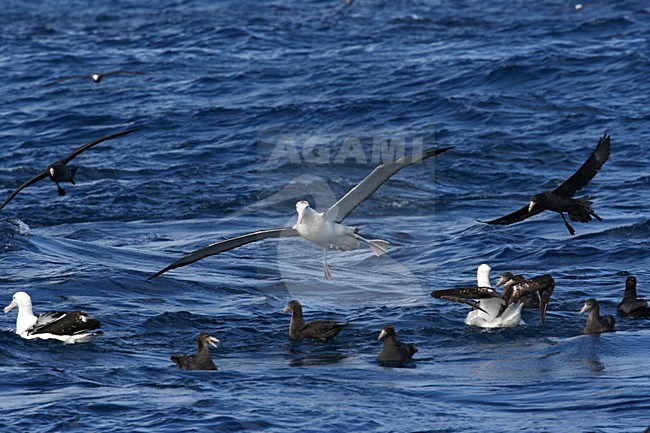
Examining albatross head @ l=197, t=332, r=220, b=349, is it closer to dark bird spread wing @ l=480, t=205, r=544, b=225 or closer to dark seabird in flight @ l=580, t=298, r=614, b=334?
dark bird spread wing @ l=480, t=205, r=544, b=225

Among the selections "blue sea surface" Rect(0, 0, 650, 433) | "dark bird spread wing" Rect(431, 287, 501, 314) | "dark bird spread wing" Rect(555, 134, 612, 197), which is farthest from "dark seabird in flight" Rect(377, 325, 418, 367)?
"dark bird spread wing" Rect(555, 134, 612, 197)

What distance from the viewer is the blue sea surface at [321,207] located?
11516 millimetres

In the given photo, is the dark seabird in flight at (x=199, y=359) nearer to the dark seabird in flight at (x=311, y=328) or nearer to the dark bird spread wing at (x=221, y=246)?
the dark bird spread wing at (x=221, y=246)

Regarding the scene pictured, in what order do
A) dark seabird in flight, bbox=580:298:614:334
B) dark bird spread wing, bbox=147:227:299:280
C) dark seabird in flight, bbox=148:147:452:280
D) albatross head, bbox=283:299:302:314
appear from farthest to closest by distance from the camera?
1. albatross head, bbox=283:299:302:314
2. dark seabird in flight, bbox=580:298:614:334
3. dark bird spread wing, bbox=147:227:299:280
4. dark seabird in flight, bbox=148:147:452:280

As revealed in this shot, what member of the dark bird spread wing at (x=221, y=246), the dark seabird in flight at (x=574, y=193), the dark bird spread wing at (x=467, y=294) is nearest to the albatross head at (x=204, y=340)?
the dark bird spread wing at (x=221, y=246)

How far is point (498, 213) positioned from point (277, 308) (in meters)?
7.14

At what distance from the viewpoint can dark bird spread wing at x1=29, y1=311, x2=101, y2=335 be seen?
1319 cm

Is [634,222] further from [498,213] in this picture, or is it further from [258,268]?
[258,268]

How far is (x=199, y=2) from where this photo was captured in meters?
49.5

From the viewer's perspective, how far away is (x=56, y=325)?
13352 mm

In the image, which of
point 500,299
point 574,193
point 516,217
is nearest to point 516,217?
point 516,217

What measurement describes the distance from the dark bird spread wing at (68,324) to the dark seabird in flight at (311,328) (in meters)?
2.37

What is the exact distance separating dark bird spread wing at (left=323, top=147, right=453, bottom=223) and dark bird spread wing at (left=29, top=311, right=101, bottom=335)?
10.3 ft

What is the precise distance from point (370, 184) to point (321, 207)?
1046 cm
